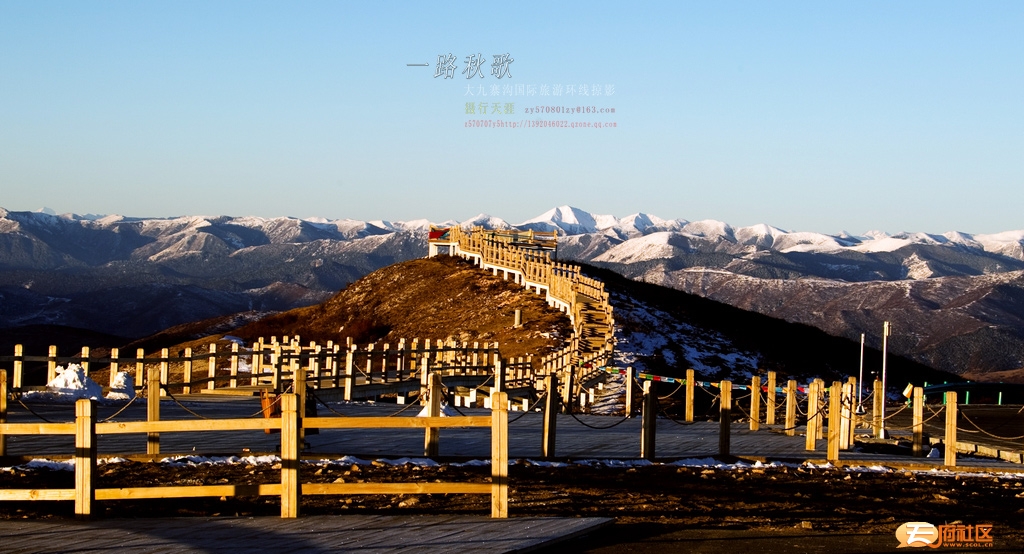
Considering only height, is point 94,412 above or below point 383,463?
above

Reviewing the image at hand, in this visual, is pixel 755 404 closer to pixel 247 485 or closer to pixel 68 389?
pixel 68 389

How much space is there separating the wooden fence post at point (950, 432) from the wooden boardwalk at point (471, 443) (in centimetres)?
27

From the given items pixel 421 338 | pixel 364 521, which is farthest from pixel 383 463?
pixel 421 338

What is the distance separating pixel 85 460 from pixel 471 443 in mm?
8537

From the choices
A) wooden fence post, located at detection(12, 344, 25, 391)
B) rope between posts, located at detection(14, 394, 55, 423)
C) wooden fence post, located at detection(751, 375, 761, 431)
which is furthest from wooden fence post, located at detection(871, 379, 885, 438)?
wooden fence post, located at detection(12, 344, 25, 391)

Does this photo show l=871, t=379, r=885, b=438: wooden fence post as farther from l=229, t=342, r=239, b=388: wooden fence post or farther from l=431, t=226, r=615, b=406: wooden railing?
l=229, t=342, r=239, b=388: wooden fence post

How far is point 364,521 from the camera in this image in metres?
12.5

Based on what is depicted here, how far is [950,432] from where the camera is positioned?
1983 centimetres

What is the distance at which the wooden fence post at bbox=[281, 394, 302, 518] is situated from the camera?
12.5 meters

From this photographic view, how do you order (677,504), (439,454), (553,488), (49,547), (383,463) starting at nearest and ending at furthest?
(49,547), (677,504), (553,488), (383,463), (439,454)

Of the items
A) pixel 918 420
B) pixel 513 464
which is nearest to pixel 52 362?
pixel 513 464

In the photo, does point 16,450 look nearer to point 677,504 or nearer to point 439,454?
point 439,454

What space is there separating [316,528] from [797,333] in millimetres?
51130

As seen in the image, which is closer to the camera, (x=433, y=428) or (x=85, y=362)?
(x=433, y=428)
